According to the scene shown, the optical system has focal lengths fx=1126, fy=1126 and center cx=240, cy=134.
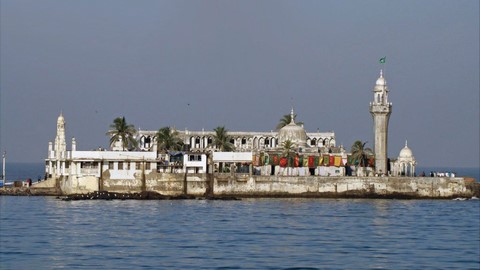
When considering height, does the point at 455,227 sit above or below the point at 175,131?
below

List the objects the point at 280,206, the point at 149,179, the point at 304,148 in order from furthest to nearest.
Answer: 1. the point at 304,148
2. the point at 149,179
3. the point at 280,206

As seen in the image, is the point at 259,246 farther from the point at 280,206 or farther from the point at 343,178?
the point at 343,178

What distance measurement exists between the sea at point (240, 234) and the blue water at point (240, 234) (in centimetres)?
7

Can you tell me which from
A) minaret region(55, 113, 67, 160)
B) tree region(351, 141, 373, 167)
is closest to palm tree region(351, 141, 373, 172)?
tree region(351, 141, 373, 167)

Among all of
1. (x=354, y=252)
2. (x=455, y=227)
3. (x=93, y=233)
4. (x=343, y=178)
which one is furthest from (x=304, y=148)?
(x=354, y=252)

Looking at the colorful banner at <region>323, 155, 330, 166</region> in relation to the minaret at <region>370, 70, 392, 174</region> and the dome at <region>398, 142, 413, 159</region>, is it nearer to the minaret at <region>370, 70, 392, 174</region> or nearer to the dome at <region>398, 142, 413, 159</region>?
the minaret at <region>370, 70, 392, 174</region>

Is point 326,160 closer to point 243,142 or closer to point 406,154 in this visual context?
point 406,154

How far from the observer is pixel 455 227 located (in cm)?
9012

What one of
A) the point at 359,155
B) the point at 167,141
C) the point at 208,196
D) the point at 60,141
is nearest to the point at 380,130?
the point at 359,155

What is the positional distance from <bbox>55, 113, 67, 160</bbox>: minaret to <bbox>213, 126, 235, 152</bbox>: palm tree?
1993 centimetres

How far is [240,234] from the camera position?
83.4 metres

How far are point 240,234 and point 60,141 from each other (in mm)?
52747

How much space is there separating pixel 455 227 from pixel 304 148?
148 ft

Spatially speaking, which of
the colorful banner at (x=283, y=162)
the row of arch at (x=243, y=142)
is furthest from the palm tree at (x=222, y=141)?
the colorful banner at (x=283, y=162)
